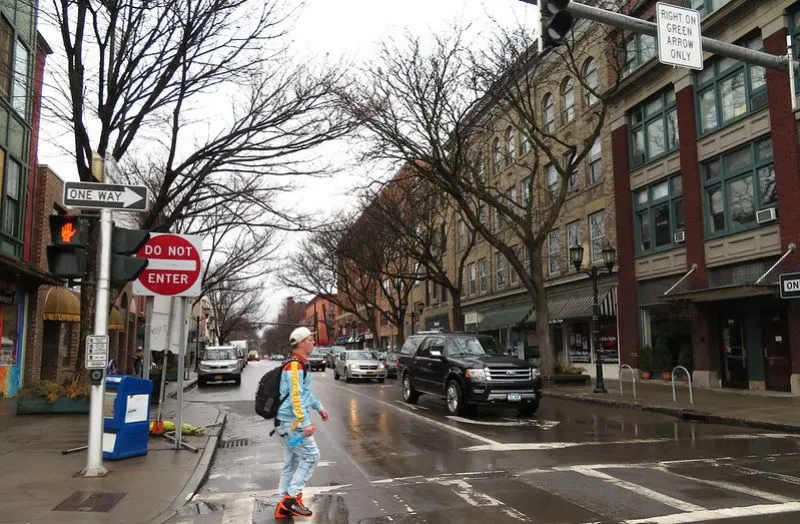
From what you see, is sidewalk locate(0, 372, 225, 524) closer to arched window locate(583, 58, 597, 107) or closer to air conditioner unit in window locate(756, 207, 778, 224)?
air conditioner unit in window locate(756, 207, 778, 224)

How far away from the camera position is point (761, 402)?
622 inches

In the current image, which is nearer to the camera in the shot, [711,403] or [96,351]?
[96,351]

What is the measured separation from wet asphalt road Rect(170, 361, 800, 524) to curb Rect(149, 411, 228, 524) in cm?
13

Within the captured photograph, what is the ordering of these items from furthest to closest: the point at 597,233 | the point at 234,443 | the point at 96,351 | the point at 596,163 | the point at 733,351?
the point at 596,163
the point at 597,233
the point at 733,351
the point at 234,443
the point at 96,351

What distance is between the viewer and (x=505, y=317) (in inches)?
1377

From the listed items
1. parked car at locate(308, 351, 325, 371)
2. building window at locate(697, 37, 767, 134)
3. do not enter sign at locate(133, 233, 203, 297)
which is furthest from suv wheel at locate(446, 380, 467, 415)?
parked car at locate(308, 351, 325, 371)

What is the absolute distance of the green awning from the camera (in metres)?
32.8

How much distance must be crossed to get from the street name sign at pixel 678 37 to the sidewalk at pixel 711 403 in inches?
288

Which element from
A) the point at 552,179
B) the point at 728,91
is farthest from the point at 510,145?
the point at 728,91

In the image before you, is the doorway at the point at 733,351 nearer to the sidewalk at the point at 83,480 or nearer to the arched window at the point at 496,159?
the sidewalk at the point at 83,480

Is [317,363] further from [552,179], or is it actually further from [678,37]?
[678,37]

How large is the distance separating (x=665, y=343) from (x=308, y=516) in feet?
63.9

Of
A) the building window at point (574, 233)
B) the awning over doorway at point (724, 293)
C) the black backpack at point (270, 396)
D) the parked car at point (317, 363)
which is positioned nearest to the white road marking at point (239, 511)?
the black backpack at point (270, 396)

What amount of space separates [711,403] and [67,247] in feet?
48.5
